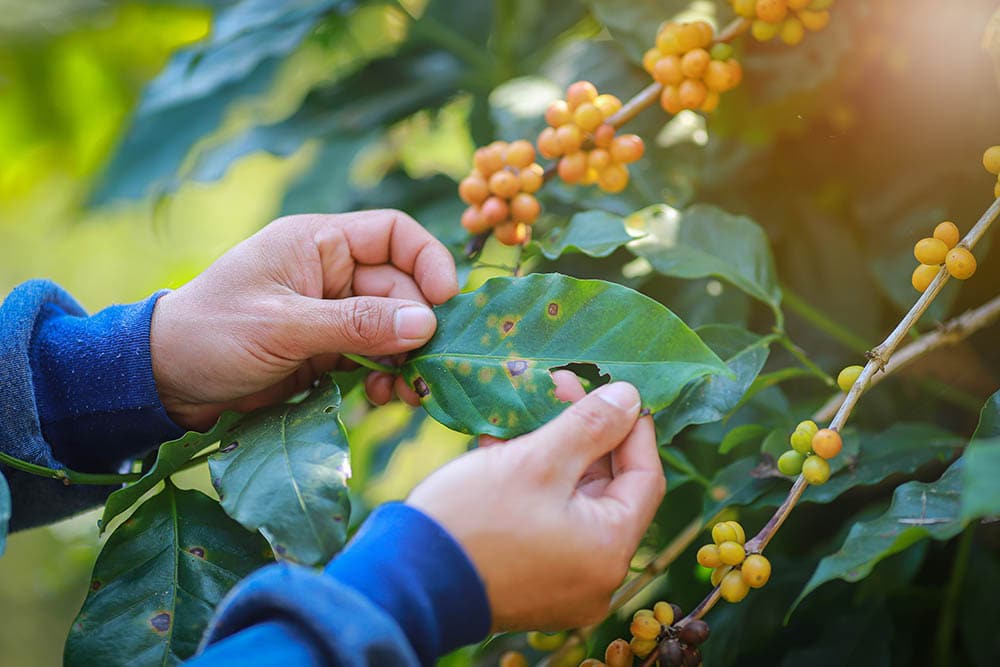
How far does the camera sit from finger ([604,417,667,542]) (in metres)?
0.59

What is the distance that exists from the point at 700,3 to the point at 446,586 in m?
0.68

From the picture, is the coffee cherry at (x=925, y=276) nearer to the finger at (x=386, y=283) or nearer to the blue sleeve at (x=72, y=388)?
the finger at (x=386, y=283)

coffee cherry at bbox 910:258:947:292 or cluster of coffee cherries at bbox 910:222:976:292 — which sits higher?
cluster of coffee cherries at bbox 910:222:976:292

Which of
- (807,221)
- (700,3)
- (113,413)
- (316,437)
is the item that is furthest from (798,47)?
(113,413)

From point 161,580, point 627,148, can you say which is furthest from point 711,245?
point 161,580

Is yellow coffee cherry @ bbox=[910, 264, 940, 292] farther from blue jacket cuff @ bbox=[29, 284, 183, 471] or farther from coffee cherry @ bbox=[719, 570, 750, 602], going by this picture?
blue jacket cuff @ bbox=[29, 284, 183, 471]

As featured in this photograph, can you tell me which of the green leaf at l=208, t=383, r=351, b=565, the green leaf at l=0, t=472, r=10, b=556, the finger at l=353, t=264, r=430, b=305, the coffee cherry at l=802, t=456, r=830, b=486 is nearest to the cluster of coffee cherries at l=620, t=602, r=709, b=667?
the coffee cherry at l=802, t=456, r=830, b=486

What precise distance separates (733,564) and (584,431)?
0.49 feet

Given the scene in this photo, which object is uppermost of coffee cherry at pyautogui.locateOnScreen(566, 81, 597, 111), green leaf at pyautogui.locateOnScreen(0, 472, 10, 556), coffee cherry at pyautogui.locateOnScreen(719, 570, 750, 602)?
coffee cherry at pyautogui.locateOnScreen(566, 81, 597, 111)

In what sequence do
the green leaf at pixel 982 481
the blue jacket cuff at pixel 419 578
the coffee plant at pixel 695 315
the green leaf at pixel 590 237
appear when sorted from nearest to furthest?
the green leaf at pixel 982 481
the blue jacket cuff at pixel 419 578
the coffee plant at pixel 695 315
the green leaf at pixel 590 237

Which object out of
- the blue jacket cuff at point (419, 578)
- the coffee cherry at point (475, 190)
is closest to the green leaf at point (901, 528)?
the blue jacket cuff at point (419, 578)

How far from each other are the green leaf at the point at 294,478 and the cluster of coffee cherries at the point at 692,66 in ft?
1.33

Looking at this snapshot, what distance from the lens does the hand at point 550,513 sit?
21.3 inches

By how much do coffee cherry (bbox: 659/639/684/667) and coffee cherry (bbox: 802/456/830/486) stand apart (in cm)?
15
